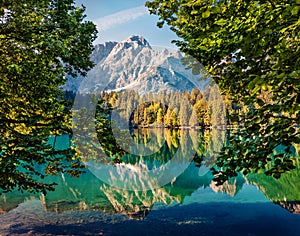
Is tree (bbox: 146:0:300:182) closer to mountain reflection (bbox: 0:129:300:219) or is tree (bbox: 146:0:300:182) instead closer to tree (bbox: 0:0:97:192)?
tree (bbox: 0:0:97:192)

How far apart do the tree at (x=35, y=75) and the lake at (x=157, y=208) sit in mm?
4259

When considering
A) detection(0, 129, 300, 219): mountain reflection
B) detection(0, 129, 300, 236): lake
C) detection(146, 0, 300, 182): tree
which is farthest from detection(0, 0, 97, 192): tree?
detection(0, 129, 300, 219): mountain reflection

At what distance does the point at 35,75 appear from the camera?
9.05m

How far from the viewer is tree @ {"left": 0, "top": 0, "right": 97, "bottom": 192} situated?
7.89 meters

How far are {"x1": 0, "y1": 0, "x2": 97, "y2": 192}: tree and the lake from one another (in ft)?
14.0

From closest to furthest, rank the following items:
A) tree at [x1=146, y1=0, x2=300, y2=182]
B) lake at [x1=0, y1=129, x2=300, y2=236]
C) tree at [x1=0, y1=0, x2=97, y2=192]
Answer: tree at [x1=146, y1=0, x2=300, y2=182], tree at [x1=0, y1=0, x2=97, y2=192], lake at [x1=0, y1=129, x2=300, y2=236]

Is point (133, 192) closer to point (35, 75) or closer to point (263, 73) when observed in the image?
point (35, 75)

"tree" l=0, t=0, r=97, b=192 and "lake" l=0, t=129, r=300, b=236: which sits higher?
"tree" l=0, t=0, r=97, b=192

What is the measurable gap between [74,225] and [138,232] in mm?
4450

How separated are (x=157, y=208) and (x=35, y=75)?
1567 cm

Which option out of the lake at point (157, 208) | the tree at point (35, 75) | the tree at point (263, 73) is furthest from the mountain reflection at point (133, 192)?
the tree at point (263, 73)

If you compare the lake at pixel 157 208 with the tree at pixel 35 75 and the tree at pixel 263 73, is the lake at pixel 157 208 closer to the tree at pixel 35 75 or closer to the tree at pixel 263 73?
the tree at pixel 35 75

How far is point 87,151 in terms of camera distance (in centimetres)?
862

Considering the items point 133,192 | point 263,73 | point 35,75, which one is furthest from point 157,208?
point 263,73
